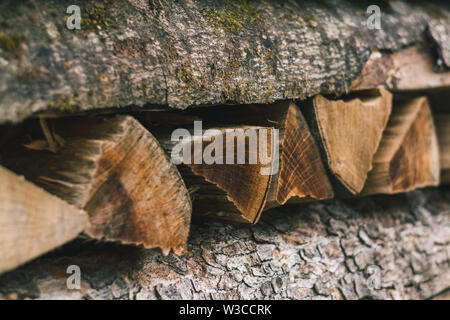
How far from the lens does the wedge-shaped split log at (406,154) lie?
6.05 ft

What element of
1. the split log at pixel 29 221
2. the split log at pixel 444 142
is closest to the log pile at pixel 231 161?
the split log at pixel 29 221

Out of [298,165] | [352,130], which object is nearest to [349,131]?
[352,130]

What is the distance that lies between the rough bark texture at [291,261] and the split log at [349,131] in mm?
227

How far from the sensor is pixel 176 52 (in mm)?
1190

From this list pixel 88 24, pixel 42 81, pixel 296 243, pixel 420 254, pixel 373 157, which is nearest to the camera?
pixel 42 81

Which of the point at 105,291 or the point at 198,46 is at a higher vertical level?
the point at 198,46

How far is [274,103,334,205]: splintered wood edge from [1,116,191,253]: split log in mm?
394

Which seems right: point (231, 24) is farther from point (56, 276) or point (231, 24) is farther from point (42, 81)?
point (56, 276)

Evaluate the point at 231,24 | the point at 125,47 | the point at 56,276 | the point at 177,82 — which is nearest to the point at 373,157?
the point at 231,24

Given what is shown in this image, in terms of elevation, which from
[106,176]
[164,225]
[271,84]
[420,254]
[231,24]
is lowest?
[420,254]

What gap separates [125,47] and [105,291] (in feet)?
2.13

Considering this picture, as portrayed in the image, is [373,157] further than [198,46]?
Yes

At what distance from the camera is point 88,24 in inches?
41.9

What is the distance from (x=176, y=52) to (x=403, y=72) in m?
1.12
